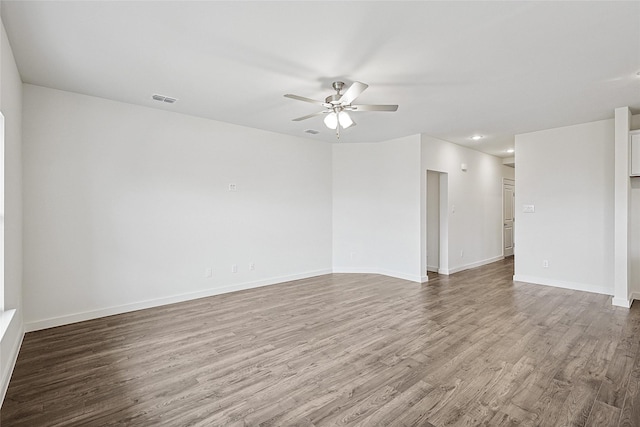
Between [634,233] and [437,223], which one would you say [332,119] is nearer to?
[437,223]

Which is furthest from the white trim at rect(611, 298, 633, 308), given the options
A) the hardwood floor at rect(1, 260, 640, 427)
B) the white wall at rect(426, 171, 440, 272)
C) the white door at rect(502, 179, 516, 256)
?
the white door at rect(502, 179, 516, 256)

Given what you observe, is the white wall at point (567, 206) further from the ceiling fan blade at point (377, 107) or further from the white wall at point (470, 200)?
the ceiling fan blade at point (377, 107)

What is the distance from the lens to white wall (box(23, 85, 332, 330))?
3.52m

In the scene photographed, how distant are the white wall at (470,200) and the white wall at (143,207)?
9.35 feet

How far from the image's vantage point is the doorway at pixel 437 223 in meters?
6.34

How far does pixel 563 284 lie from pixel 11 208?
7.35 meters

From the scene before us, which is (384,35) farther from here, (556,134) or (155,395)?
(556,134)

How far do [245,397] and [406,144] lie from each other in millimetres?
Answer: 4975

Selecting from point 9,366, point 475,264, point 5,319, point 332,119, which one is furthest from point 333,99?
point 475,264

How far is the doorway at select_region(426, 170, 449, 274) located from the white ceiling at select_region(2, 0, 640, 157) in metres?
2.36

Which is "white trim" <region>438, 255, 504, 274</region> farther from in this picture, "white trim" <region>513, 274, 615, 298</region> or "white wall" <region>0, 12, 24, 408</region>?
"white wall" <region>0, 12, 24, 408</region>

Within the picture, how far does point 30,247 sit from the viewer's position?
3.42m

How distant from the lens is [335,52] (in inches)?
105

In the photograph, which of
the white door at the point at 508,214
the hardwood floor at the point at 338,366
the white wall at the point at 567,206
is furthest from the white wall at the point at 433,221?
the white door at the point at 508,214
